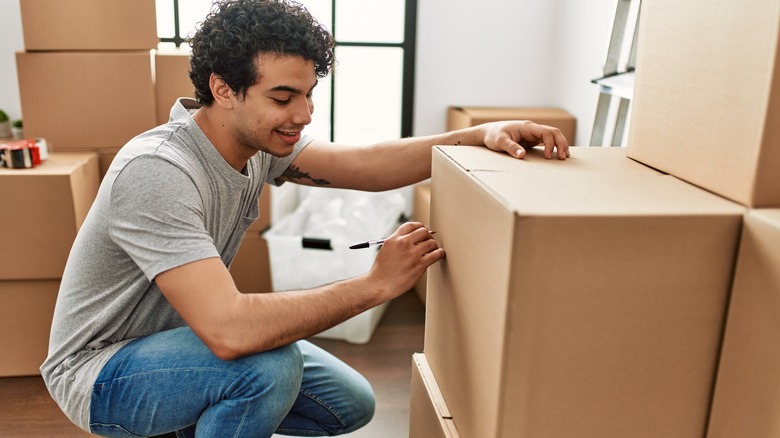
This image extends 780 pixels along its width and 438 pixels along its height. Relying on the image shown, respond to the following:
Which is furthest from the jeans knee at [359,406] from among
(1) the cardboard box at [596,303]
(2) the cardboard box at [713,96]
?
(2) the cardboard box at [713,96]

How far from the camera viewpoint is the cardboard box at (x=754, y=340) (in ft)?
2.52

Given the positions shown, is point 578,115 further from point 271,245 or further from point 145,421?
point 145,421

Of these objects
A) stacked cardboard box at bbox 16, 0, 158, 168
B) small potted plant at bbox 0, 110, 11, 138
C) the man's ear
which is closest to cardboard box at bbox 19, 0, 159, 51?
stacked cardboard box at bbox 16, 0, 158, 168

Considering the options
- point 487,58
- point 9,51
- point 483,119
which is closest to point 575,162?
point 483,119

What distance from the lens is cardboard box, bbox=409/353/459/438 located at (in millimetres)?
1069

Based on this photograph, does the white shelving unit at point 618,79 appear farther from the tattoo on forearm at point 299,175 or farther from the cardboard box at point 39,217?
the cardboard box at point 39,217

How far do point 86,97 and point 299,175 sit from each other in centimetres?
98

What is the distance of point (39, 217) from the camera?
1934 millimetres

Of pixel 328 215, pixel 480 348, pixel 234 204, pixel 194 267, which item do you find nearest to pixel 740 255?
pixel 480 348

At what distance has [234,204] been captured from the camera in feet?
4.39

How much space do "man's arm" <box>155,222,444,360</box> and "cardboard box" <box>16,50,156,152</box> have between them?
49.3 inches

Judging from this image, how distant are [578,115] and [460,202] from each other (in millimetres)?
1624

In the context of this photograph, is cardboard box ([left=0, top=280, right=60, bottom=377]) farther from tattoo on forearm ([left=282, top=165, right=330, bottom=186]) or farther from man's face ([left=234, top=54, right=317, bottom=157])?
man's face ([left=234, top=54, right=317, bottom=157])

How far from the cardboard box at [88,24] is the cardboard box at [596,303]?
1.58m
